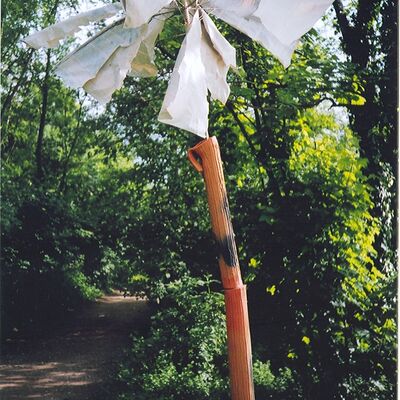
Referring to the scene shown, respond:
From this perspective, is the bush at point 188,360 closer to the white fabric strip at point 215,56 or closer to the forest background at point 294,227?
the forest background at point 294,227

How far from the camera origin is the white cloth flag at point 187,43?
1.96 metres

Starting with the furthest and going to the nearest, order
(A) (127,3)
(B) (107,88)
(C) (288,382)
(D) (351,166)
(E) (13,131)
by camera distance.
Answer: (E) (13,131) → (C) (288,382) → (D) (351,166) → (B) (107,88) → (A) (127,3)

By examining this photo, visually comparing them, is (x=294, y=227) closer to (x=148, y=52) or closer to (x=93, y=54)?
(x=148, y=52)

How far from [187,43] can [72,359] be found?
818 centimetres

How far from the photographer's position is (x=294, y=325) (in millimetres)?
4836

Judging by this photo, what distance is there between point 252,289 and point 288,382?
0.91 m

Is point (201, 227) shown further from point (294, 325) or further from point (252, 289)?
point (294, 325)

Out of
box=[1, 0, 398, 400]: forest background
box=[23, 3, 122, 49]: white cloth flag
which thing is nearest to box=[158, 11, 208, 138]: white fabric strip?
box=[23, 3, 122, 49]: white cloth flag

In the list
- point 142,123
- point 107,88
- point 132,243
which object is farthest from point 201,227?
point 107,88

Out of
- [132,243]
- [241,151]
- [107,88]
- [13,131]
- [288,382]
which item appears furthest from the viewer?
[13,131]

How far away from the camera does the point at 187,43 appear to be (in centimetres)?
202

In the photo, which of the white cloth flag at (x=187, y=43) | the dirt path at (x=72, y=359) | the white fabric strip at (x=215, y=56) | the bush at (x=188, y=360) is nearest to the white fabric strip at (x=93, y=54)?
the white cloth flag at (x=187, y=43)

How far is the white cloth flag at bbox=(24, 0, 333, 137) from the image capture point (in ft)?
6.43

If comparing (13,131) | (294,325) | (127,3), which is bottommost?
(294,325)
